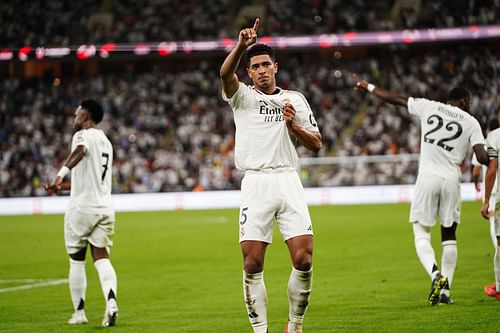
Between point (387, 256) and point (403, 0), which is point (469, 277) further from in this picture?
point (403, 0)

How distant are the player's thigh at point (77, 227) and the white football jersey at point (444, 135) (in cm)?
406

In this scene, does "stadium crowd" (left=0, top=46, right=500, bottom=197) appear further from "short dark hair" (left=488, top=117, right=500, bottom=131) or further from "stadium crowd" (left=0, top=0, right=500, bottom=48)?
"short dark hair" (left=488, top=117, right=500, bottom=131)

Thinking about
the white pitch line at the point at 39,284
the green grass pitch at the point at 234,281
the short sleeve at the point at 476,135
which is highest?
the short sleeve at the point at 476,135

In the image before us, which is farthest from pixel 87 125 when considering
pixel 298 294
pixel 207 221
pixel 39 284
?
pixel 207 221

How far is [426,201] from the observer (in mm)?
10500

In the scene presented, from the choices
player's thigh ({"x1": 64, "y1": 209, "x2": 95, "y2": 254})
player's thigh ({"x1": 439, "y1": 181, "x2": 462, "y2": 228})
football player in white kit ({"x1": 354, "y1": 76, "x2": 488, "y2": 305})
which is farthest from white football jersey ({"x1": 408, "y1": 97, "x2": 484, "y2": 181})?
player's thigh ({"x1": 64, "y1": 209, "x2": 95, "y2": 254})

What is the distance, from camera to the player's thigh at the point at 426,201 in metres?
10.5

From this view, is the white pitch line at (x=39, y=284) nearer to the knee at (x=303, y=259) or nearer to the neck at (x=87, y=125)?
the neck at (x=87, y=125)

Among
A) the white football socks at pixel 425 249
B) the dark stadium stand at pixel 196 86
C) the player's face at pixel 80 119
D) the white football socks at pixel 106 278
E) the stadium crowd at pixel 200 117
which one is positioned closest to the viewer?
the white football socks at pixel 106 278

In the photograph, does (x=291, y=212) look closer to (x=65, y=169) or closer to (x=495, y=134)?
(x=65, y=169)

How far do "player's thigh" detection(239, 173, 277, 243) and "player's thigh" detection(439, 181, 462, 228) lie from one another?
3755 mm

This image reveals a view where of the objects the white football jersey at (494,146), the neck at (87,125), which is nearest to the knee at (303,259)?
the neck at (87,125)

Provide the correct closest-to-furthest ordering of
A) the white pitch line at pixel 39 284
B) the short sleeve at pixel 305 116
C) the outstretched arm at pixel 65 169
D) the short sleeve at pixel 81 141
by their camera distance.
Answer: the short sleeve at pixel 305 116, the outstretched arm at pixel 65 169, the short sleeve at pixel 81 141, the white pitch line at pixel 39 284

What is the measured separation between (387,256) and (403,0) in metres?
27.9
